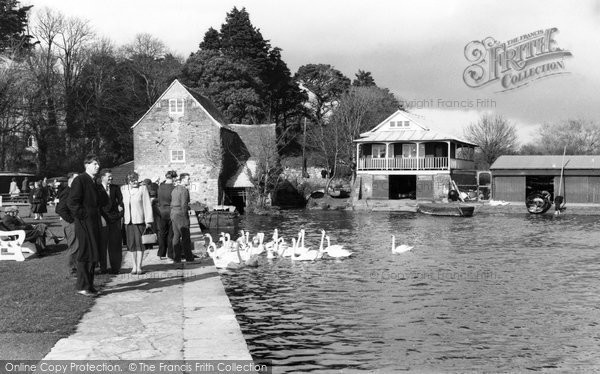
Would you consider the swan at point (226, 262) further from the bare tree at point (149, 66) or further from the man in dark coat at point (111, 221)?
the bare tree at point (149, 66)

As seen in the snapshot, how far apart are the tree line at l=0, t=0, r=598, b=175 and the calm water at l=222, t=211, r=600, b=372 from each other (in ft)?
134

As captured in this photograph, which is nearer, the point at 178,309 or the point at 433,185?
the point at 178,309

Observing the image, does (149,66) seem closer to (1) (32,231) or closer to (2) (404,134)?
(2) (404,134)

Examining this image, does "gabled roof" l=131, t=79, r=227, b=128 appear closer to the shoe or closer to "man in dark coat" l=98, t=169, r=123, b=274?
"man in dark coat" l=98, t=169, r=123, b=274

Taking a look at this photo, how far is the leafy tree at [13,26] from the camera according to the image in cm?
5990

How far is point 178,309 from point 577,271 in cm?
1317

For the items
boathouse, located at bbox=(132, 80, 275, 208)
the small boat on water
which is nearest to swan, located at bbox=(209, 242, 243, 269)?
the small boat on water

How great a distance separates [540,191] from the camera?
5388 cm

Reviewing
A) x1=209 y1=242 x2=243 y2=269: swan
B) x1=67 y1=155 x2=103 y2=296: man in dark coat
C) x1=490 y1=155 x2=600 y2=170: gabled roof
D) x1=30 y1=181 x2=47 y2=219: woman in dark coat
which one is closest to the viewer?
x1=67 y1=155 x2=103 y2=296: man in dark coat

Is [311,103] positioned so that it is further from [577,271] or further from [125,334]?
[125,334]

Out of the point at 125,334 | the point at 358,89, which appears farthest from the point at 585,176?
the point at 125,334

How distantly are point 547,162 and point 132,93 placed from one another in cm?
4542

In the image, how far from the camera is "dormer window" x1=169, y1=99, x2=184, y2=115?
180 feet

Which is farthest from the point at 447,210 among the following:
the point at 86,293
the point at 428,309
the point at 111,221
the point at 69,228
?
the point at 86,293
